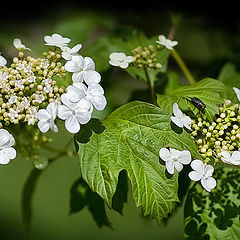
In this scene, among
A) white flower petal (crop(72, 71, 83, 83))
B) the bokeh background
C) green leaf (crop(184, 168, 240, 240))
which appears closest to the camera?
white flower petal (crop(72, 71, 83, 83))

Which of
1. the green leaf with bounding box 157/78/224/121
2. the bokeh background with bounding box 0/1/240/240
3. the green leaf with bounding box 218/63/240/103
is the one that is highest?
the green leaf with bounding box 157/78/224/121

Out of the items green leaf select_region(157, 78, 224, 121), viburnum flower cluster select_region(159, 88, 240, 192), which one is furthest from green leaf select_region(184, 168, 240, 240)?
green leaf select_region(157, 78, 224, 121)

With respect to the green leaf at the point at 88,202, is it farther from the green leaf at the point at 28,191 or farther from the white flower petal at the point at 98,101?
the white flower petal at the point at 98,101

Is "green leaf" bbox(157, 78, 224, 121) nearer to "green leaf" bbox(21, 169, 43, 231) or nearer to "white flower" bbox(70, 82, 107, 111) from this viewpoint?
"white flower" bbox(70, 82, 107, 111)

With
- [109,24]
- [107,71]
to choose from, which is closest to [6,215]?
[109,24]

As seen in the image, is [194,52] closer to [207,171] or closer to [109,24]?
[109,24]

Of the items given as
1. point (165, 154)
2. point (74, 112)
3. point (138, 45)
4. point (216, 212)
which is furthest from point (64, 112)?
point (138, 45)

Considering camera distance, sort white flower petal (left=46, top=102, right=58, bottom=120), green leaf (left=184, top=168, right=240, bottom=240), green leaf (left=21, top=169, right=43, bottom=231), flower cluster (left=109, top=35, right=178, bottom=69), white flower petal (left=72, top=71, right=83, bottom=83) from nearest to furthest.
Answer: white flower petal (left=46, top=102, right=58, bottom=120), white flower petal (left=72, top=71, right=83, bottom=83), green leaf (left=184, top=168, right=240, bottom=240), flower cluster (left=109, top=35, right=178, bottom=69), green leaf (left=21, top=169, right=43, bottom=231)

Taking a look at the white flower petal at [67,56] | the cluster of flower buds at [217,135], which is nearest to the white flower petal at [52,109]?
the white flower petal at [67,56]
